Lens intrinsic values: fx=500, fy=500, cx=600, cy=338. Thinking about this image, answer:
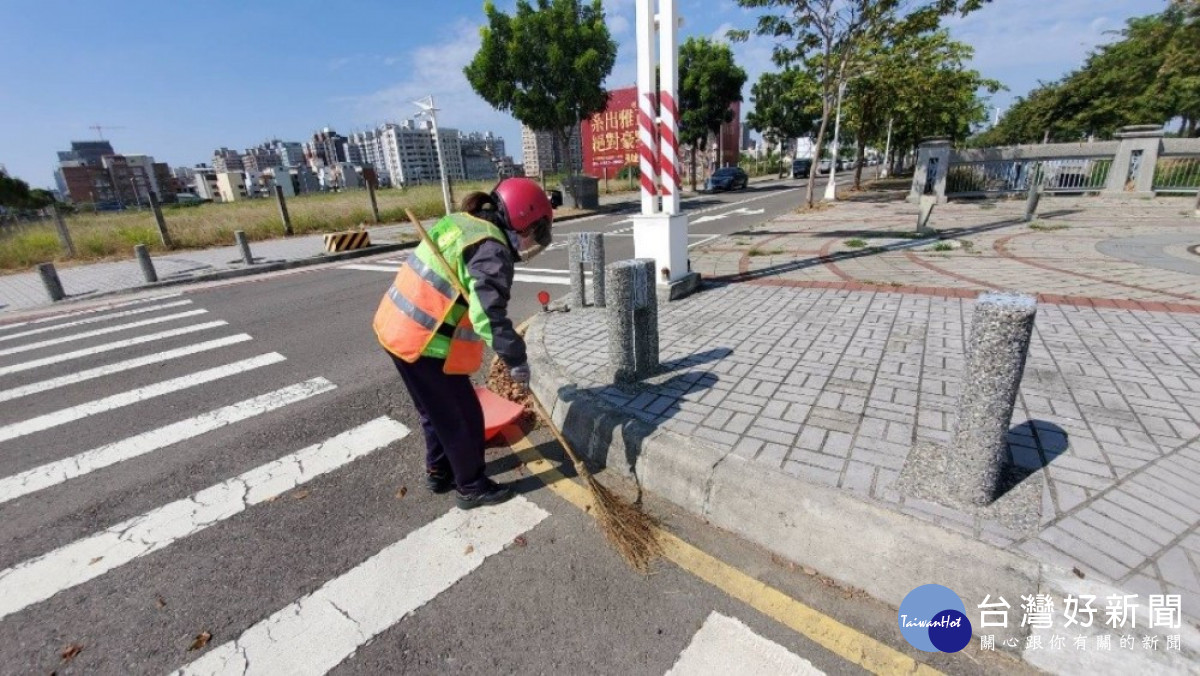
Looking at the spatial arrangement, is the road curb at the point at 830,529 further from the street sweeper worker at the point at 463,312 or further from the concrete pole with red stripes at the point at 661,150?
the concrete pole with red stripes at the point at 661,150

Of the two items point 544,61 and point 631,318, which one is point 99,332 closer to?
point 631,318

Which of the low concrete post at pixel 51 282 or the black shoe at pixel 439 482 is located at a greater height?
the low concrete post at pixel 51 282

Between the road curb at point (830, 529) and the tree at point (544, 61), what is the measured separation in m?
19.3

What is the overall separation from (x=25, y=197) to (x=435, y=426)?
75664mm

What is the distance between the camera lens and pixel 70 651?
2.00m

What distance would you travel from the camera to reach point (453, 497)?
2938 mm

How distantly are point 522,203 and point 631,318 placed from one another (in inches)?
51.9

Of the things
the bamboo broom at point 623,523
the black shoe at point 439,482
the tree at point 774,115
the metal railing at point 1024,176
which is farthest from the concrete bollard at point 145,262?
the tree at point 774,115

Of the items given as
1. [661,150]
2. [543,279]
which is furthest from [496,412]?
[543,279]

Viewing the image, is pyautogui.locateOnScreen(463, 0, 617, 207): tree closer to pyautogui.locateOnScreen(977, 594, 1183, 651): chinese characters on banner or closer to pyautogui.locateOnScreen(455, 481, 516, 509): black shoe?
pyautogui.locateOnScreen(455, 481, 516, 509): black shoe

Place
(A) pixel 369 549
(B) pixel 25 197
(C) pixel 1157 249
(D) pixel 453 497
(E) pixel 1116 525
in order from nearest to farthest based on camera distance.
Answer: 1. (E) pixel 1116 525
2. (A) pixel 369 549
3. (D) pixel 453 497
4. (C) pixel 1157 249
5. (B) pixel 25 197

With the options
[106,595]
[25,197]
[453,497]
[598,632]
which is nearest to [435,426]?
[453,497]

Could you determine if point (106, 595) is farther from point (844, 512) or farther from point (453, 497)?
point (844, 512)

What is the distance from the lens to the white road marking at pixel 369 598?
193 centimetres
